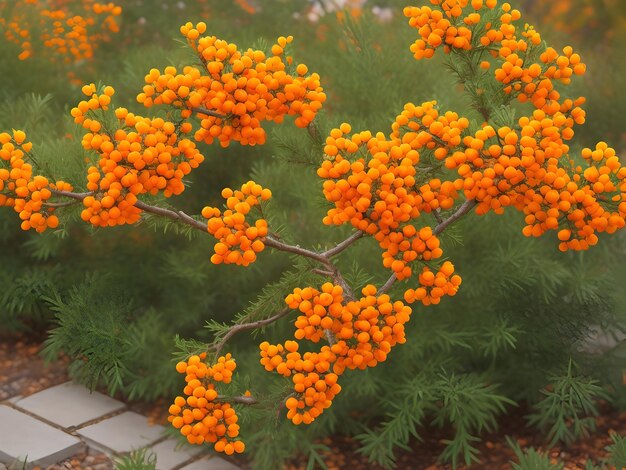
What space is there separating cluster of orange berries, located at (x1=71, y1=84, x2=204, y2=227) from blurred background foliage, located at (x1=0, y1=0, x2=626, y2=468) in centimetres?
43

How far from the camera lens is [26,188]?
163cm

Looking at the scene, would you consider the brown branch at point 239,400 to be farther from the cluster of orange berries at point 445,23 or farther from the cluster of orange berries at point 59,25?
the cluster of orange berries at point 59,25

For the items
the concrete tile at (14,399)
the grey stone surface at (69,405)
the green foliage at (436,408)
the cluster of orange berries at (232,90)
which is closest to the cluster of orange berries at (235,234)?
the cluster of orange berries at (232,90)

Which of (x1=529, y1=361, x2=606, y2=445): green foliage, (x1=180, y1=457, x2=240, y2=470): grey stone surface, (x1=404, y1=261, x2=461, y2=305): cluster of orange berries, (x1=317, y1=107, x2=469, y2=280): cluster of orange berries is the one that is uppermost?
(x1=317, y1=107, x2=469, y2=280): cluster of orange berries

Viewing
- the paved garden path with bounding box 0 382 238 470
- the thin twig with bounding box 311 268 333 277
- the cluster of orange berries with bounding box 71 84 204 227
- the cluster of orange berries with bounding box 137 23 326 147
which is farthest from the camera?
the paved garden path with bounding box 0 382 238 470

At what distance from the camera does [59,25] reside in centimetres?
329

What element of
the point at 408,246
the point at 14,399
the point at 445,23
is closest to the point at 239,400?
the point at 408,246

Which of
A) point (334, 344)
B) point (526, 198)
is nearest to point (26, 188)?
point (334, 344)

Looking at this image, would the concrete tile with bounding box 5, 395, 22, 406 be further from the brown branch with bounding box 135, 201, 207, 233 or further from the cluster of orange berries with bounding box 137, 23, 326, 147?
the cluster of orange berries with bounding box 137, 23, 326, 147

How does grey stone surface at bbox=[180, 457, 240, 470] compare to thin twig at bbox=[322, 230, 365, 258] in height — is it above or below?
below

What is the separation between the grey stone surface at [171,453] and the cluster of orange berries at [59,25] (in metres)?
1.55

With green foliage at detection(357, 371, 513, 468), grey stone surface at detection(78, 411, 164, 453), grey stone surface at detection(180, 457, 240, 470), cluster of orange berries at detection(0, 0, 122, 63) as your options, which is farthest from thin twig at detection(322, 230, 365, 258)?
→ cluster of orange berries at detection(0, 0, 122, 63)

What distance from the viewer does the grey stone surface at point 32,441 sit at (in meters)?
2.46

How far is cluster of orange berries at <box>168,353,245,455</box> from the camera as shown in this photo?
169 centimetres
